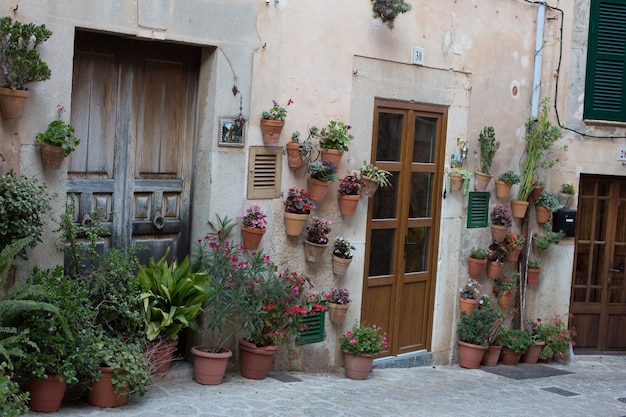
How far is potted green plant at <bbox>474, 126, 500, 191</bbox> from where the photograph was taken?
10.0m

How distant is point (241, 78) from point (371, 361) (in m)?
2.97

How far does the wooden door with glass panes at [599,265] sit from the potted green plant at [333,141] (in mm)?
3982

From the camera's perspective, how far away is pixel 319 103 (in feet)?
27.6

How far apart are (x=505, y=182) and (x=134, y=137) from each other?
177 inches

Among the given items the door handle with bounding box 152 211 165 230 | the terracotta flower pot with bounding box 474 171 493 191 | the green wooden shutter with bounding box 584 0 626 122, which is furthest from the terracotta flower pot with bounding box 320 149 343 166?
the green wooden shutter with bounding box 584 0 626 122

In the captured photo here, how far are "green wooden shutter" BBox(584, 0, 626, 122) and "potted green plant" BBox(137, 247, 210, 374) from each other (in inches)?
223

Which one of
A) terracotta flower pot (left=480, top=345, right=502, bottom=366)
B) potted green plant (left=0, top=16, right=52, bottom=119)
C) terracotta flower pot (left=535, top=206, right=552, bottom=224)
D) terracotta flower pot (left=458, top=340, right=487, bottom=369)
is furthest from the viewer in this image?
terracotta flower pot (left=535, top=206, right=552, bottom=224)

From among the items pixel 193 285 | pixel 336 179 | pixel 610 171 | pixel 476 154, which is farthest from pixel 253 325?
pixel 610 171

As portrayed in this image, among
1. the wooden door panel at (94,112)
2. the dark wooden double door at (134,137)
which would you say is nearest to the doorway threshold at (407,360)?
the dark wooden double door at (134,137)

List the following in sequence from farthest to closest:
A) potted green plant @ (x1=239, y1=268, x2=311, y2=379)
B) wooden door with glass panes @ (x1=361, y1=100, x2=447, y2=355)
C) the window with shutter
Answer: wooden door with glass panes @ (x1=361, y1=100, x2=447, y2=355)
the window with shutter
potted green plant @ (x1=239, y1=268, x2=311, y2=379)

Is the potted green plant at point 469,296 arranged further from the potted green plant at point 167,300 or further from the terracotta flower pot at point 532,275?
the potted green plant at point 167,300

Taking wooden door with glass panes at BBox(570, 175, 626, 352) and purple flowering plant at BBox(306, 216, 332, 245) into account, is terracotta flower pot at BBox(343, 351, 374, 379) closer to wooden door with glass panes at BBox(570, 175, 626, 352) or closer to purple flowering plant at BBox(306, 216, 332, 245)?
purple flowering plant at BBox(306, 216, 332, 245)

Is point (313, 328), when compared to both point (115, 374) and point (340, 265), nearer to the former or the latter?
point (340, 265)

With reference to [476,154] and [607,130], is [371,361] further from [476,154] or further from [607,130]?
[607,130]
